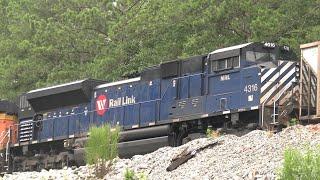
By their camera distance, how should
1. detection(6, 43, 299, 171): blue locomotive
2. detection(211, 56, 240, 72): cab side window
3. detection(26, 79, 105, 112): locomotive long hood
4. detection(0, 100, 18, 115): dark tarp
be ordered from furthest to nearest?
A: detection(0, 100, 18, 115): dark tarp → detection(26, 79, 105, 112): locomotive long hood → detection(211, 56, 240, 72): cab side window → detection(6, 43, 299, 171): blue locomotive

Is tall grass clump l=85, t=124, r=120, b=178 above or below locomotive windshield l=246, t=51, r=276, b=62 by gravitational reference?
below

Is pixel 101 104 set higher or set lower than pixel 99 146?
higher

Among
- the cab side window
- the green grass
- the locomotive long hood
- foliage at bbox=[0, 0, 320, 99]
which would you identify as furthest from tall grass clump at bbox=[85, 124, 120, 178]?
foliage at bbox=[0, 0, 320, 99]

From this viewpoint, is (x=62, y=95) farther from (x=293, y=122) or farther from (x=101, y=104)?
(x=293, y=122)

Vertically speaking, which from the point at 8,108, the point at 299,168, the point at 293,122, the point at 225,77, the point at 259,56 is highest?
the point at 259,56

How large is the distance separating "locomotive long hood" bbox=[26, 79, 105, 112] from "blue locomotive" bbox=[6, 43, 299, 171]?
4 cm

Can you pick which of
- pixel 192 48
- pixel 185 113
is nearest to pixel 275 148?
pixel 185 113

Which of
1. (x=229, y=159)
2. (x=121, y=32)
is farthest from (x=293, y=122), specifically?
(x=121, y=32)

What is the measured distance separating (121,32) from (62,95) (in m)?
6.95

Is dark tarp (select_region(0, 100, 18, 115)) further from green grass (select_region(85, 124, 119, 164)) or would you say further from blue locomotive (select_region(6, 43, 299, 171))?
green grass (select_region(85, 124, 119, 164))

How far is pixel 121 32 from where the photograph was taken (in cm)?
2797

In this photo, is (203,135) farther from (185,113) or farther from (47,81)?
(47,81)

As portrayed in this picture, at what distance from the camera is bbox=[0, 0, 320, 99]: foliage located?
76.6ft

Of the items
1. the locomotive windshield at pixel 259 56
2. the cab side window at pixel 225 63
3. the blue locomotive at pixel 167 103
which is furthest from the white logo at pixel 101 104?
the locomotive windshield at pixel 259 56
